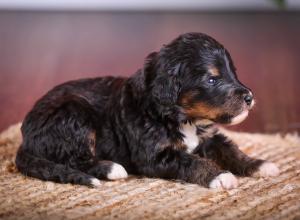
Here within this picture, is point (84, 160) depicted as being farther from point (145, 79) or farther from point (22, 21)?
point (22, 21)

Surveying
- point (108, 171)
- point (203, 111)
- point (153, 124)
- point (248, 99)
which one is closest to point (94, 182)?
point (108, 171)

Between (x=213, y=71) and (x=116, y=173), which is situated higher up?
(x=213, y=71)

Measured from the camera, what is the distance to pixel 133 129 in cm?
343

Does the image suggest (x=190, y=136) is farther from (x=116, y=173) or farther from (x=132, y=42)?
(x=132, y=42)

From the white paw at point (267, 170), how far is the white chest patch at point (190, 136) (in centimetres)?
39

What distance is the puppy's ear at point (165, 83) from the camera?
3.27 m

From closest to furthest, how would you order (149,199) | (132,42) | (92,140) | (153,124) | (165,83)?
(149,199)
(165,83)
(153,124)
(92,140)
(132,42)

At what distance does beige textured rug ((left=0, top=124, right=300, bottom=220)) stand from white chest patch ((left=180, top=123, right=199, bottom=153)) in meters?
0.24

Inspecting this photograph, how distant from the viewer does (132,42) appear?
782 centimetres

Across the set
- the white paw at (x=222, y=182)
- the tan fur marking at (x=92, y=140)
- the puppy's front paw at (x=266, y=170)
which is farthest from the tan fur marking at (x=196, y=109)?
the tan fur marking at (x=92, y=140)

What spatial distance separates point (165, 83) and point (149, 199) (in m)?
0.62

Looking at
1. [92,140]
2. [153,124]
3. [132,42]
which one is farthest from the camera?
[132,42]

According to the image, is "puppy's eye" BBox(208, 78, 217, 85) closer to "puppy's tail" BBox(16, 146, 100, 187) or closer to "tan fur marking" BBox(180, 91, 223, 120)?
"tan fur marking" BBox(180, 91, 223, 120)

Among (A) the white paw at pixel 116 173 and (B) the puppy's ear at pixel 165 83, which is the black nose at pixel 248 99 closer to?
(B) the puppy's ear at pixel 165 83
